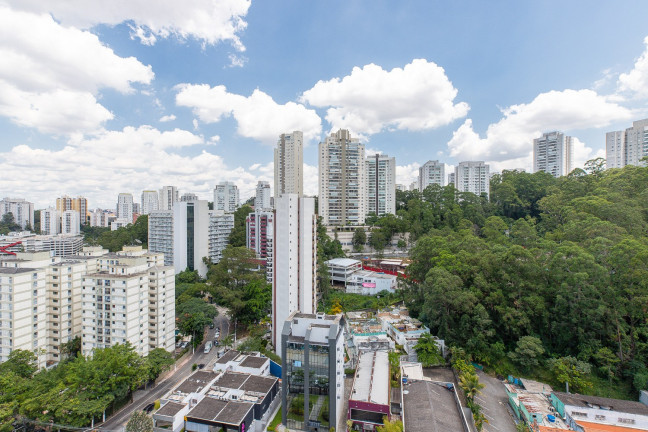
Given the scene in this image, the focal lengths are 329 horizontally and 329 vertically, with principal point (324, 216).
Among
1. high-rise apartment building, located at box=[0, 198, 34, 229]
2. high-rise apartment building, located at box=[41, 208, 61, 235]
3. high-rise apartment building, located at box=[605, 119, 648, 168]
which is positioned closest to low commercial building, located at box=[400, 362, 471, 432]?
high-rise apartment building, located at box=[605, 119, 648, 168]

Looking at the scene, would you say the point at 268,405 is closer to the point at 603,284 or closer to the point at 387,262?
the point at 603,284

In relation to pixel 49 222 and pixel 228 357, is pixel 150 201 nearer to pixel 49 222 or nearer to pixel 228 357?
pixel 49 222

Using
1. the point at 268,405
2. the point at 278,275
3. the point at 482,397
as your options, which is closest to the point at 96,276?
the point at 278,275

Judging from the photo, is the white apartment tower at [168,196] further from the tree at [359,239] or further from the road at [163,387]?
the road at [163,387]

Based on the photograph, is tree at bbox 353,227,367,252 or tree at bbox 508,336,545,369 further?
tree at bbox 353,227,367,252

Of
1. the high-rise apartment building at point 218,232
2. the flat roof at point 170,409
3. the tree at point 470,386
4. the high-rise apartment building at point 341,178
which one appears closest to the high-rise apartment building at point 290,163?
the high-rise apartment building at point 341,178

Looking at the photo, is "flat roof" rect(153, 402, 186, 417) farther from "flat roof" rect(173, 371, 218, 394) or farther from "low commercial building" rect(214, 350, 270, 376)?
"low commercial building" rect(214, 350, 270, 376)
